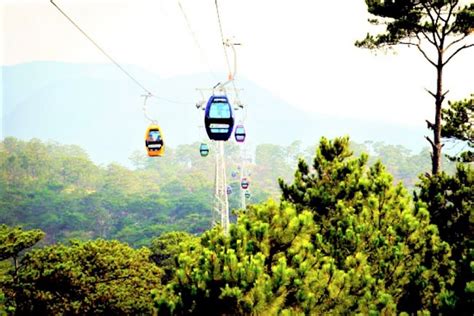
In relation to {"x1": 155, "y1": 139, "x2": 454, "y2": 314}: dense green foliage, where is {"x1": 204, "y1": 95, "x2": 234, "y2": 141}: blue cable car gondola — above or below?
→ above

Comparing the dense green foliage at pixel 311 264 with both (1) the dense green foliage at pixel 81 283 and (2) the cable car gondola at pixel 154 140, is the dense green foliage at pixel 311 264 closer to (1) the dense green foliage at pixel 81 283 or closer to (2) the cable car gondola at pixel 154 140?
(2) the cable car gondola at pixel 154 140

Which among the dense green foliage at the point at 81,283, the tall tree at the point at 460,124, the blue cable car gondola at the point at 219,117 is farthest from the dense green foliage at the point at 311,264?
the dense green foliage at the point at 81,283

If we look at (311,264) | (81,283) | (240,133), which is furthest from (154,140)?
(311,264)

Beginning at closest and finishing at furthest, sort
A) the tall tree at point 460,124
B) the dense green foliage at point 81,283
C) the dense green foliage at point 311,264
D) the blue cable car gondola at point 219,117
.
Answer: the dense green foliage at point 311,264
the blue cable car gondola at point 219,117
the tall tree at point 460,124
the dense green foliage at point 81,283

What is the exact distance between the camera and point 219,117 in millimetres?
13320

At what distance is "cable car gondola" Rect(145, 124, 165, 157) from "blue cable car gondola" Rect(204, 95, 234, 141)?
690 cm

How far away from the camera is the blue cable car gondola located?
13.2m

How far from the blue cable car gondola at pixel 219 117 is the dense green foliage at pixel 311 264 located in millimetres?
3603

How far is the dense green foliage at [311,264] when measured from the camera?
25.3 ft

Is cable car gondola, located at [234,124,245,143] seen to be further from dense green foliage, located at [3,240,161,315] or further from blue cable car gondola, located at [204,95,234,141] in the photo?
blue cable car gondola, located at [204,95,234,141]

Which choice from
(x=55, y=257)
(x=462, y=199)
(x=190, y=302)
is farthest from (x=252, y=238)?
(x=55, y=257)

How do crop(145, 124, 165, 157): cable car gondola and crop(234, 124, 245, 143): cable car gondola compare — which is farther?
crop(234, 124, 245, 143): cable car gondola

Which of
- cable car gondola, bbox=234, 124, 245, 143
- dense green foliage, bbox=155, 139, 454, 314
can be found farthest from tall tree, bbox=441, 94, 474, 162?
cable car gondola, bbox=234, 124, 245, 143

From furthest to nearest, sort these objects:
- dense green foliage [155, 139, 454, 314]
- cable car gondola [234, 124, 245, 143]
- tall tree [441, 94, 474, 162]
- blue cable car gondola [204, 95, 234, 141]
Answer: cable car gondola [234, 124, 245, 143]
tall tree [441, 94, 474, 162]
blue cable car gondola [204, 95, 234, 141]
dense green foliage [155, 139, 454, 314]
